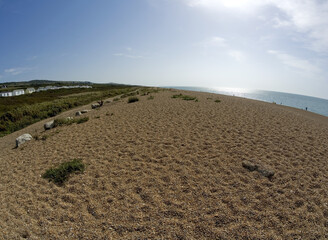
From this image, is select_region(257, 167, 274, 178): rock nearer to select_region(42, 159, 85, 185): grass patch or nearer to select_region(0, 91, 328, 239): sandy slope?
select_region(0, 91, 328, 239): sandy slope

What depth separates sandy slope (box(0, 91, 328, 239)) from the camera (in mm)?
3600

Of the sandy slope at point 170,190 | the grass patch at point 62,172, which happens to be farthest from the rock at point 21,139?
the grass patch at point 62,172

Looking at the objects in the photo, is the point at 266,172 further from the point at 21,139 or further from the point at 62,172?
the point at 21,139

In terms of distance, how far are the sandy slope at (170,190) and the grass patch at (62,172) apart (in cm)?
27

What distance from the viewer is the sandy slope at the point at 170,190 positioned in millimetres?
3600

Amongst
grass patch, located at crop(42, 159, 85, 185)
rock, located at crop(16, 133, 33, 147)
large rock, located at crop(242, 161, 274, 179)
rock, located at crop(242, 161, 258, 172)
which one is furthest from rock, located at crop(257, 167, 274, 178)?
rock, located at crop(16, 133, 33, 147)

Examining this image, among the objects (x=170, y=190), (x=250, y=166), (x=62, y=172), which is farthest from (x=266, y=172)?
(x=62, y=172)

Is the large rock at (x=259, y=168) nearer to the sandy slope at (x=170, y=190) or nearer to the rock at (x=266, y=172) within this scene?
the rock at (x=266, y=172)

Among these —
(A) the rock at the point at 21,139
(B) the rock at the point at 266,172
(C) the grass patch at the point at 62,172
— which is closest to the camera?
(B) the rock at the point at 266,172

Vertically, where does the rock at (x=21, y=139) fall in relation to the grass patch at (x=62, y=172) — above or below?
below

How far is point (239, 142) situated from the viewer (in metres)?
7.89

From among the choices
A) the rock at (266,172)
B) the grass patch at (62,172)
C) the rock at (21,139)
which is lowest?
the rock at (21,139)

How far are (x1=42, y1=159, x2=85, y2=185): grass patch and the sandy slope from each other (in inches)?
10.6

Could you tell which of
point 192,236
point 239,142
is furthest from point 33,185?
point 239,142
